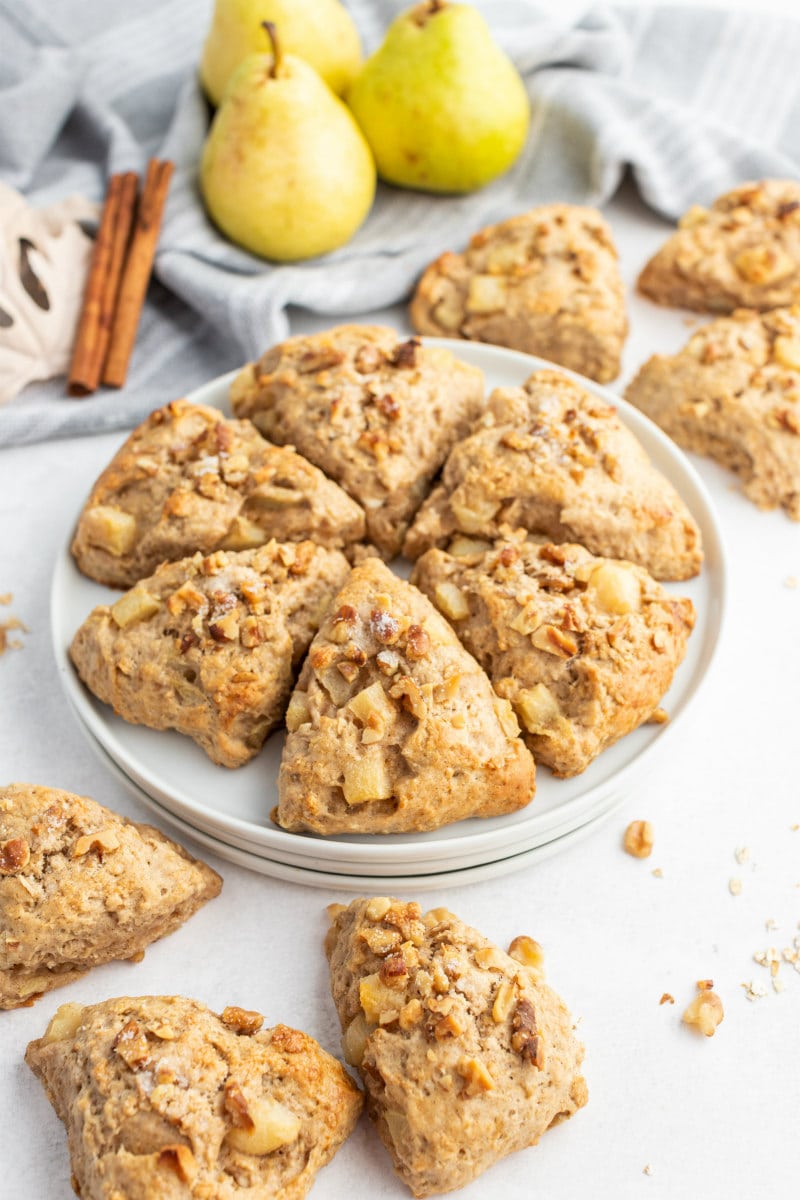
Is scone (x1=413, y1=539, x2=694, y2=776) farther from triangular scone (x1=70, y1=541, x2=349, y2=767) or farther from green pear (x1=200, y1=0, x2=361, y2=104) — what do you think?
green pear (x1=200, y1=0, x2=361, y2=104)

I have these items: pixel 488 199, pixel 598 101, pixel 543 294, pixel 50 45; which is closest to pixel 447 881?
pixel 543 294

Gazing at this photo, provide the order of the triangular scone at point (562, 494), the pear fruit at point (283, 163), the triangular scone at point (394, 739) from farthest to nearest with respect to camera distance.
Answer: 1. the pear fruit at point (283, 163)
2. the triangular scone at point (562, 494)
3. the triangular scone at point (394, 739)

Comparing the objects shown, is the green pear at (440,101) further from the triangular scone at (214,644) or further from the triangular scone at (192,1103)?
the triangular scone at (192,1103)

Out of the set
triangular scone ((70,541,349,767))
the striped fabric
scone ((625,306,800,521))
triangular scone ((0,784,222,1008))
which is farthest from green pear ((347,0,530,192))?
triangular scone ((0,784,222,1008))

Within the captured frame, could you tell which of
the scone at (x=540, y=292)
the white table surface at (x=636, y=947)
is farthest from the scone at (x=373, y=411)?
the white table surface at (x=636, y=947)

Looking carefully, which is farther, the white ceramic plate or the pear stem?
the pear stem

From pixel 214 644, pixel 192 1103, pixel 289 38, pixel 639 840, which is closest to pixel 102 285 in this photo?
pixel 289 38
